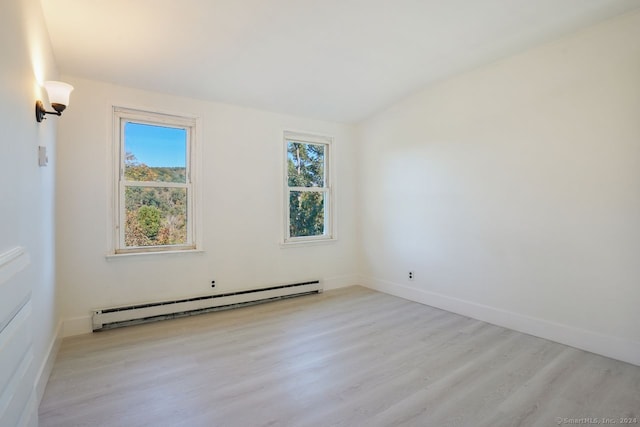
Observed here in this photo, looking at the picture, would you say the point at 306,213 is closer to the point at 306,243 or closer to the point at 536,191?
the point at 306,243

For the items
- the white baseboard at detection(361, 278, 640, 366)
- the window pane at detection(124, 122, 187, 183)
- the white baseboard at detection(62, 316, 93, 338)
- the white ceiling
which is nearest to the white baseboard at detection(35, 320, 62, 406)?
the white baseboard at detection(62, 316, 93, 338)

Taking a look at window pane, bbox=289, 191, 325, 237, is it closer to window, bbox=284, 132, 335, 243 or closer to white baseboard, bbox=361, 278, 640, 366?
window, bbox=284, 132, 335, 243

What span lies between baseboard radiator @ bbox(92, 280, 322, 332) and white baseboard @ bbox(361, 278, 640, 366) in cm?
150

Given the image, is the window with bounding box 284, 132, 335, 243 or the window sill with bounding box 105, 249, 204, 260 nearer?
the window sill with bounding box 105, 249, 204, 260

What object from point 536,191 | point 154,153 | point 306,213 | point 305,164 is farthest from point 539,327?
point 154,153

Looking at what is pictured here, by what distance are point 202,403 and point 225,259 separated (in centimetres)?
203

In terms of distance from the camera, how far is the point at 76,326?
118 inches

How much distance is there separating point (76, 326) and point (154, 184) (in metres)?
1.55

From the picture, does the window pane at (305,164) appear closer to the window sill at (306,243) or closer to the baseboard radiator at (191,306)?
the window sill at (306,243)

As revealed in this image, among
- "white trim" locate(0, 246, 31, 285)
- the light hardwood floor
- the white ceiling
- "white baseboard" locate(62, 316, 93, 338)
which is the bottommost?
the light hardwood floor

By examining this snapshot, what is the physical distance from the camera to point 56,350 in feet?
8.37

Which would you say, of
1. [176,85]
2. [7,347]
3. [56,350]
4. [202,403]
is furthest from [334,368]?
[176,85]

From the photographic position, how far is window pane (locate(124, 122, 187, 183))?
3.34m

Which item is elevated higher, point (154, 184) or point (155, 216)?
point (154, 184)
